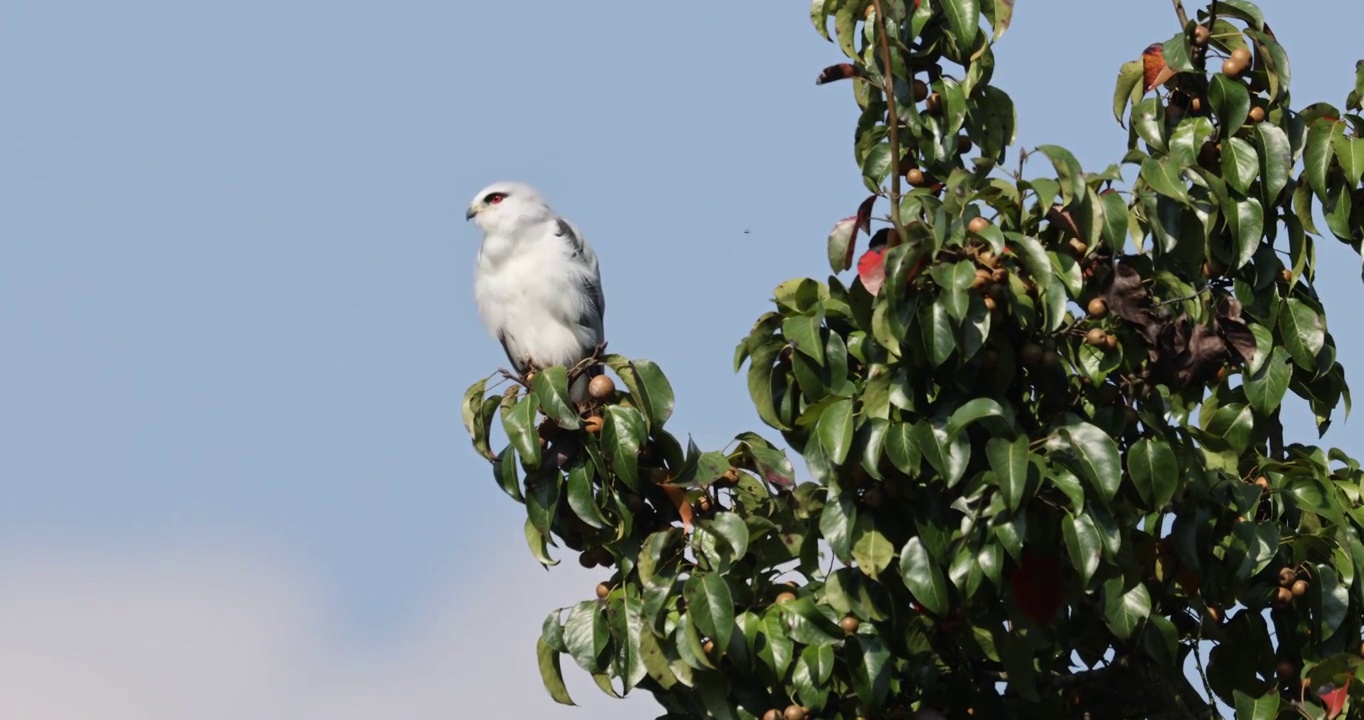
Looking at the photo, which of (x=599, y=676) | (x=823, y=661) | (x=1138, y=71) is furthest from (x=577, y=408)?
(x=1138, y=71)

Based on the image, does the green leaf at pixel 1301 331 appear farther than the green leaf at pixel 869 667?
Yes

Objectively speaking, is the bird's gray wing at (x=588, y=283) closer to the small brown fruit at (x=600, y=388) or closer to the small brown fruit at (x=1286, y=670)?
the small brown fruit at (x=600, y=388)

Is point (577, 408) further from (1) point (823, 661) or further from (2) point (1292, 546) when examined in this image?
(2) point (1292, 546)

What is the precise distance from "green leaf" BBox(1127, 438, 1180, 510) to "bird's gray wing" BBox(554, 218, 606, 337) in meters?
4.89

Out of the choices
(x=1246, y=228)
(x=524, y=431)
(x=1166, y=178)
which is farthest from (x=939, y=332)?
(x=524, y=431)

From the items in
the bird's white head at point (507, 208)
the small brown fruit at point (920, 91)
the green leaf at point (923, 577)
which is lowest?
the green leaf at point (923, 577)

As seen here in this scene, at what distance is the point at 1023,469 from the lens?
180 inches

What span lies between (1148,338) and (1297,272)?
0.84 meters

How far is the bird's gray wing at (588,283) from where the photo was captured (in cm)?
952

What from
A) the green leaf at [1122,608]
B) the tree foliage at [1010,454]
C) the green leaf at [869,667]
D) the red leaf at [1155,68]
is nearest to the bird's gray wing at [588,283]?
the tree foliage at [1010,454]

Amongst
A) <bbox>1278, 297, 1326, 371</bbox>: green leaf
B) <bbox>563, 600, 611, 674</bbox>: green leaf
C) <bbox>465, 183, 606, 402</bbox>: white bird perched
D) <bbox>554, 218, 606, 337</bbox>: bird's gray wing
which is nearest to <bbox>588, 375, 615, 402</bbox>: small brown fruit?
<bbox>563, 600, 611, 674</bbox>: green leaf

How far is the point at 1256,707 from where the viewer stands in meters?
5.07

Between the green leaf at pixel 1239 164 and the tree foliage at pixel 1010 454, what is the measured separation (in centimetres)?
1

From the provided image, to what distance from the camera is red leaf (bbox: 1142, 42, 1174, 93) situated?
19.0 ft
